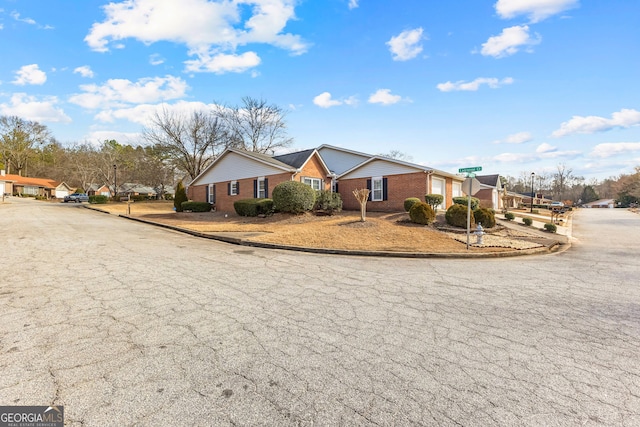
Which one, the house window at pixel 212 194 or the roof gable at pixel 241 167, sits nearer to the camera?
the roof gable at pixel 241 167

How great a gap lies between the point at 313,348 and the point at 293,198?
1435cm

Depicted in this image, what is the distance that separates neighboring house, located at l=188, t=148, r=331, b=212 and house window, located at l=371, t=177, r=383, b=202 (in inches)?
145

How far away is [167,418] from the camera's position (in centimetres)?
211

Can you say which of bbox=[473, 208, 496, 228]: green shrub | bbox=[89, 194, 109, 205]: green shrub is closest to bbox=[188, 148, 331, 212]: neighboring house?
bbox=[473, 208, 496, 228]: green shrub

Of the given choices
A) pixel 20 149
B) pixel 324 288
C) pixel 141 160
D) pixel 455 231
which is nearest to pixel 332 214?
pixel 455 231

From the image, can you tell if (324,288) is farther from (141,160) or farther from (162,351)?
(141,160)

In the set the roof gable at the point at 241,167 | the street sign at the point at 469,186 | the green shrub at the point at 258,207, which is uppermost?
the roof gable at the point at 241,167

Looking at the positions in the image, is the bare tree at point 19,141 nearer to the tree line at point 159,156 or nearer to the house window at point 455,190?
the tree line at point 159,156

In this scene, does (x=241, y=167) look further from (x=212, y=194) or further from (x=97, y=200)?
(x=97, y=200)

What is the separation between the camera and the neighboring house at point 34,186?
55.2 meters

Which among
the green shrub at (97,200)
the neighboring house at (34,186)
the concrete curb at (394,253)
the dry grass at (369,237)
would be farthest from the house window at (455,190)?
A: the neighboring house at (34,186)

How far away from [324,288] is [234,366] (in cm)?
285

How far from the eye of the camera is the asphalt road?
2.26m

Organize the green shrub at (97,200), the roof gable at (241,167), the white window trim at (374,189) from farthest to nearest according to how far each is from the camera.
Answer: the green shrub at (97,200) → the roof gable at (241,167) → the white window trim at (374,189)
